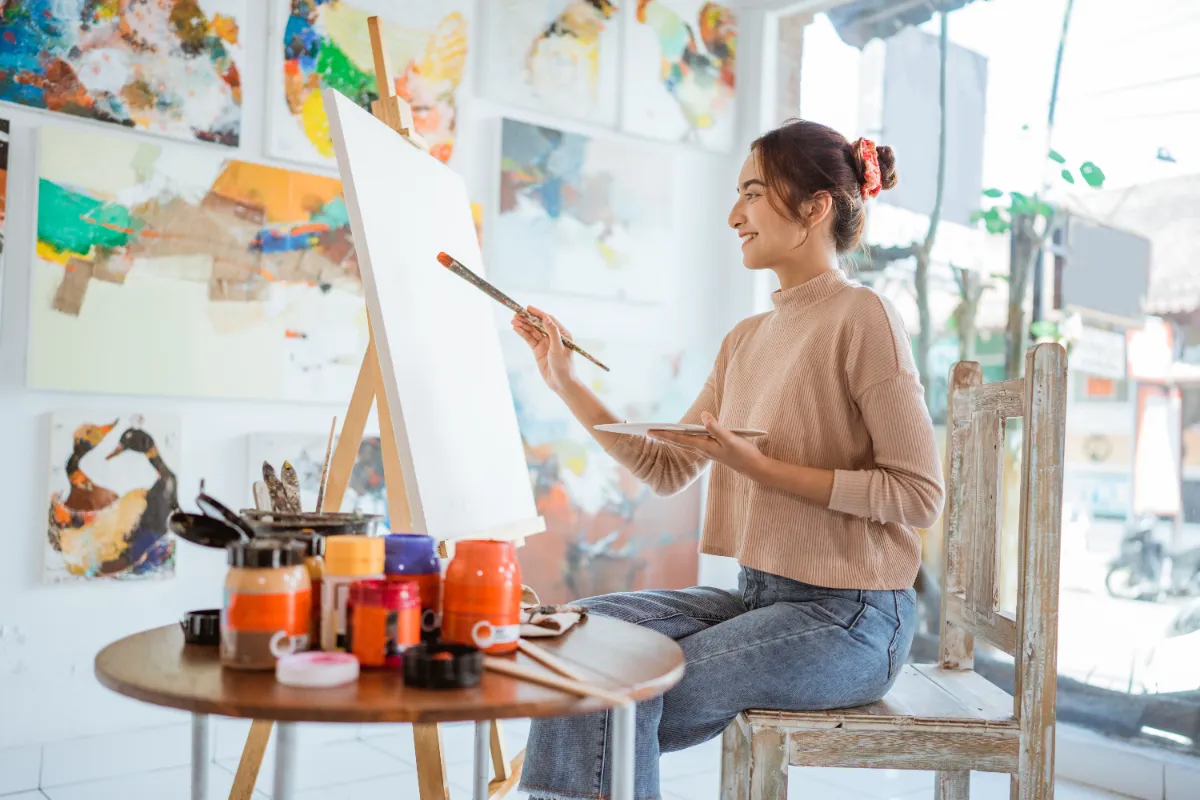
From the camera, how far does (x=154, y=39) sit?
2.27m

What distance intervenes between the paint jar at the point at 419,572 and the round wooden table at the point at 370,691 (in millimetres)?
92

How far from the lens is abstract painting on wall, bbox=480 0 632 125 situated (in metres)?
2.81

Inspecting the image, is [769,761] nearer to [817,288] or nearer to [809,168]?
[817,288]

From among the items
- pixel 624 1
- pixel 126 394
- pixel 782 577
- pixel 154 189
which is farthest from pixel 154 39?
pixel 782 577

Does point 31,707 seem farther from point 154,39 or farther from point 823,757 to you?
point 823,757

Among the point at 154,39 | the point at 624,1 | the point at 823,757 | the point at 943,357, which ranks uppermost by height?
the point at 624,1

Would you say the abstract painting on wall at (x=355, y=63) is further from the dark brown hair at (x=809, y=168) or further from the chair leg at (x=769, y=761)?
the chair leg at (x=769, y=761)

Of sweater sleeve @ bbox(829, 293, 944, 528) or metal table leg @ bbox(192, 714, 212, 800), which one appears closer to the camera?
metal table leg @ bbox(192, 714, 212, 800)

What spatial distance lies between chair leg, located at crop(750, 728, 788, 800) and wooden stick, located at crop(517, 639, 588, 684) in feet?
1.34

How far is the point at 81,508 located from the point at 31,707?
0.42 meters

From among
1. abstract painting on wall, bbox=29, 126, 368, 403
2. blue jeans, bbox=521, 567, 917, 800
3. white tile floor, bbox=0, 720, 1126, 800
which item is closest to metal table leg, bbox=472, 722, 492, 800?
blue jeans, bbox=521, 567, 917, 800

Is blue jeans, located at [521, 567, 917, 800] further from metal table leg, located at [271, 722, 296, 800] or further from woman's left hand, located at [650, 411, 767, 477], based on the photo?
metal table leg, located at [271, 722, 296, 800]

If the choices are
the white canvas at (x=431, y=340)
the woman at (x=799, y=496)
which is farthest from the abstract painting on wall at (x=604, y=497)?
the woman at (x=799, y=496)

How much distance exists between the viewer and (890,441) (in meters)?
1.41
